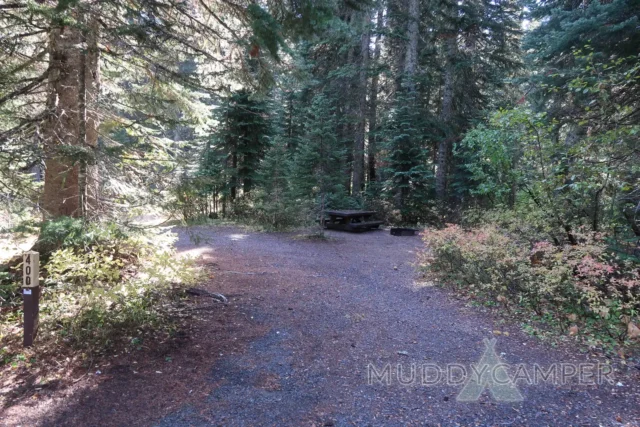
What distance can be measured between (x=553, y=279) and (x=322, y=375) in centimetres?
341

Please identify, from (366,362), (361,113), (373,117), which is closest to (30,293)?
(366,362)

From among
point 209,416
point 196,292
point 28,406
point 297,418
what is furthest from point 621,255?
point 28,406

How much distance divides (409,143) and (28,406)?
14612 millimetres

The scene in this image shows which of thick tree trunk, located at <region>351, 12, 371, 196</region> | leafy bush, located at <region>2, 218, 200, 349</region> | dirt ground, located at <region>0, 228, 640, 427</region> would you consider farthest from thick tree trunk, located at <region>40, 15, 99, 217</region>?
thick tree trunk, located at <region>351, 12, 371, 196</region>

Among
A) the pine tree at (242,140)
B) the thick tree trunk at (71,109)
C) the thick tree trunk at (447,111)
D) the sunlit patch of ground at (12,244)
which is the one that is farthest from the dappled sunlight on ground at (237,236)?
the thick tree trunk at (447,111)

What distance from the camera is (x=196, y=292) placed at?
211 inches

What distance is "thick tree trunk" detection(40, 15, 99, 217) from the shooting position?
484cm

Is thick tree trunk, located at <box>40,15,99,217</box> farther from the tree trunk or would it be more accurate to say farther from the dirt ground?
the tree trunk

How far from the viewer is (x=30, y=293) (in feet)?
11.6

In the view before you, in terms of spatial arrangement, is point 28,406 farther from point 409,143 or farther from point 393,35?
point 393,35

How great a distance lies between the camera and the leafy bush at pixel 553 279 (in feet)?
14.4

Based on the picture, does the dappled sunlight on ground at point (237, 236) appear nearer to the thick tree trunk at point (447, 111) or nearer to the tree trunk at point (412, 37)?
the thick tree trunk at point (447, 111)

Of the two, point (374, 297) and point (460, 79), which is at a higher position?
point (460, 79)

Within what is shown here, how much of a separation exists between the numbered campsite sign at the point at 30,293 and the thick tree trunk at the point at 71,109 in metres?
1.34
